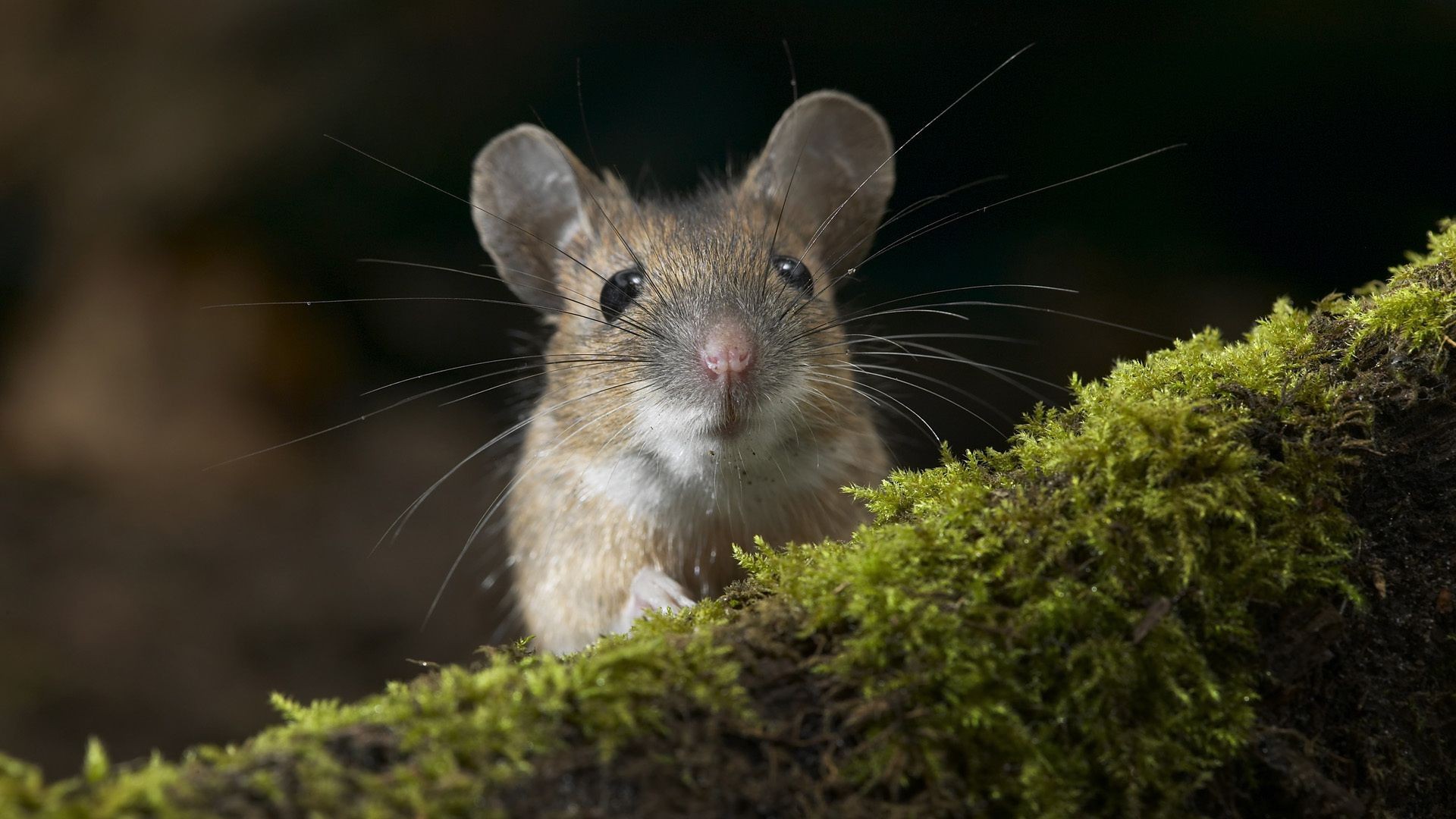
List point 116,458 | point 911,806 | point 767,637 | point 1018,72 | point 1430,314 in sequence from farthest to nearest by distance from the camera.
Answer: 1. point 116,458
2. point 1018,72
3. point 1430,314
4. point 767,637
5. point 911,806

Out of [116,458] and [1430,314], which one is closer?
[1430,314]

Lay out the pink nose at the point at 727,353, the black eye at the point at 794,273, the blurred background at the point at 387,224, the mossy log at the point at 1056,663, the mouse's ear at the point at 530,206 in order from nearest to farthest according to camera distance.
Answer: the mossy log at the point at 1056,663 < the pink nose at the point at 727,353 < the black eye at the point at 794,273 < the mouse's ear at the point at 530,206 < the blurred background at the point at 387,224

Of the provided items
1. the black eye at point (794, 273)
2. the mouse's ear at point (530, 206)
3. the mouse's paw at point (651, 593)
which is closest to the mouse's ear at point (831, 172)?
the black eye at point (794, 273)

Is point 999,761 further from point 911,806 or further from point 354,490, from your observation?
point 354,490

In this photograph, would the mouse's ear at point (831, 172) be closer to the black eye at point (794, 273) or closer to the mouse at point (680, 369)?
the mouse at point (680, 369)

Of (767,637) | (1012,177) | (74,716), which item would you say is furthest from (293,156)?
(767,637)

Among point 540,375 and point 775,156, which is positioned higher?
point 775,156

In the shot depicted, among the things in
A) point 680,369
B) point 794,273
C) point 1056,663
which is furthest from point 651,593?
point 1056,663
